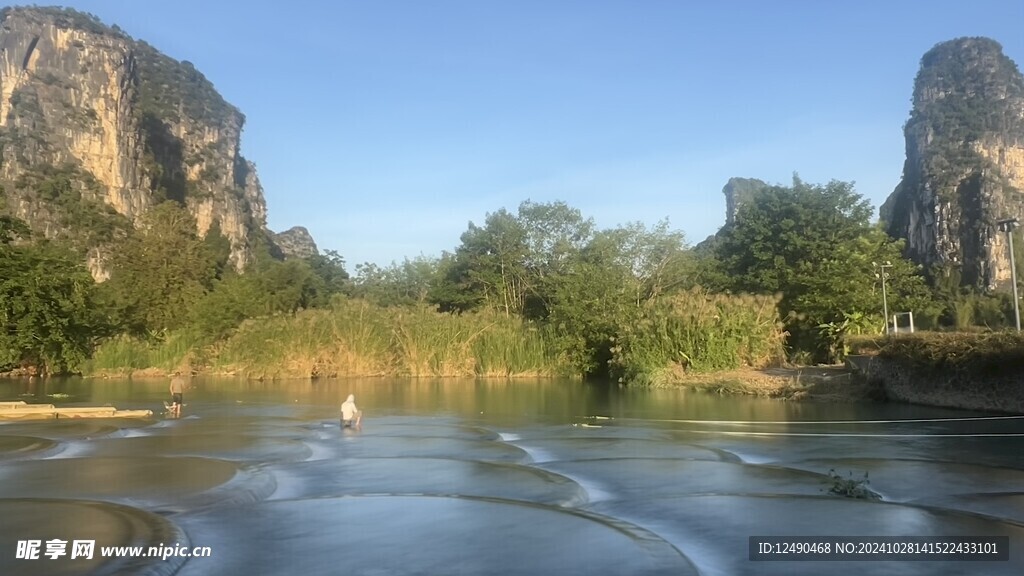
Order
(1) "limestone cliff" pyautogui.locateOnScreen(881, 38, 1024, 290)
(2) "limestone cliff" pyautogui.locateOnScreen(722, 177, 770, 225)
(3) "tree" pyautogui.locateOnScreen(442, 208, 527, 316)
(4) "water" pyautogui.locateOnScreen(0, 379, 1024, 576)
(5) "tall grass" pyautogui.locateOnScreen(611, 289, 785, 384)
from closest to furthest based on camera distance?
(4) "water" pyautogui.locateOnScreen(0, 379, 1024, 576), (5) "tall grass" pyautogui.locateOnScreen(611, 289, 785, 384), (3) "tree" pyautogui.locateOnScreen(442, 208, 527, 316), (1) "limestone cliff" pyautogui.locateOnScreen(881, 38, 1024, 290), (2) "limestone cliff" pyautogui.locateOnScreen(722, 177, 770, 225)

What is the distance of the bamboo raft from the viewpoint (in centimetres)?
1287

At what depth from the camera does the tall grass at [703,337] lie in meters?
21.0

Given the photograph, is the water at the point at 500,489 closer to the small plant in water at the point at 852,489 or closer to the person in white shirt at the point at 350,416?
the small plant in water at the point at 852,489

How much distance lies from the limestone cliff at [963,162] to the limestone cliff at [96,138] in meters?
58.5

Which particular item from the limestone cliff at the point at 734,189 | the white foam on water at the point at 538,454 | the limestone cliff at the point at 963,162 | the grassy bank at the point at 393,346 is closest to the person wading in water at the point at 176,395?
the white foam on water at the point at 538,454

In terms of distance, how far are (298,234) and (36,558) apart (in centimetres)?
10035

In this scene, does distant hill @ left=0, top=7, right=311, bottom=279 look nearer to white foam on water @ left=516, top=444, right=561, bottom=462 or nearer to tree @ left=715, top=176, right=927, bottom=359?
tree @ left=715, top=176, right=927, bottom=359

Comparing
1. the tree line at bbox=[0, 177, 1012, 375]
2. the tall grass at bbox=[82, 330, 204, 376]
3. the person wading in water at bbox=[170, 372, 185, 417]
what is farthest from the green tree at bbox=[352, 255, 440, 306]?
the person wading in water at bbox=[170, 372, 185, 417]

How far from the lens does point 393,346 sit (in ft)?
87.4

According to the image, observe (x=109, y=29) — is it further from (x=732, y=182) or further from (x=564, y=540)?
(x=564, y=540)

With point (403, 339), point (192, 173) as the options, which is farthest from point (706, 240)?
point (192, 173)

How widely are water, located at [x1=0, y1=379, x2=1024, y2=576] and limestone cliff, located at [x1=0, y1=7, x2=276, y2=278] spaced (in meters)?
48.9

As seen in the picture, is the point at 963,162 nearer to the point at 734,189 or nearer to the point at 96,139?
the point at 734,189

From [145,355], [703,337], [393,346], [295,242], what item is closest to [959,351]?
[703,337]
